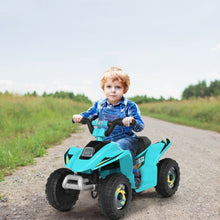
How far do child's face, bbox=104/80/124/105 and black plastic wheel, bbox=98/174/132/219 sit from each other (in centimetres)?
99

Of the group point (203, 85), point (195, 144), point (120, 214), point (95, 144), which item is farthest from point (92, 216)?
point (203, 85)

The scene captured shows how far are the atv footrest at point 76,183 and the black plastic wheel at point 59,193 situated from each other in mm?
152

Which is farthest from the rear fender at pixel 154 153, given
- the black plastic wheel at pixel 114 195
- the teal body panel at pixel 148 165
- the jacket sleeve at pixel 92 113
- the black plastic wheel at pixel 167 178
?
the jacket sleeve at pixel 92 113

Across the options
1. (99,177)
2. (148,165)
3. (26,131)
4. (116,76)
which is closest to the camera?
(99,177)

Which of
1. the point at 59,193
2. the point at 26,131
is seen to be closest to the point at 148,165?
the point at 59,193

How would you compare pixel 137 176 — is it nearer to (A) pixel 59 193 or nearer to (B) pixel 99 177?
(B) pixel 99 177

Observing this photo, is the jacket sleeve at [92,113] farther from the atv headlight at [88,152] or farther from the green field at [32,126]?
the green field at [32,126]

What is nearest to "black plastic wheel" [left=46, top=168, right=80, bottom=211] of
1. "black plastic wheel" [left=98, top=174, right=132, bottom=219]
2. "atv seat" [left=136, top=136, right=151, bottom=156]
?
"black plastic wheel" [left=98, top=174, right=132, bottom=219]

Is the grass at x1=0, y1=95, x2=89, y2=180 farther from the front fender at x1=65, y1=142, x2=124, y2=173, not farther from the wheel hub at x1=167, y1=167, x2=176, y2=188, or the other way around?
the wheel hub at x1=167, y1=167, x2=176, y2=188

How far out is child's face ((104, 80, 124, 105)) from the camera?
136 inches

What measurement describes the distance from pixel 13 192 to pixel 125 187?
5.72 feet

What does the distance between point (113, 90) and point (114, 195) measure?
4.05 ft

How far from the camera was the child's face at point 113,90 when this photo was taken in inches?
136

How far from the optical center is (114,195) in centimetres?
285
